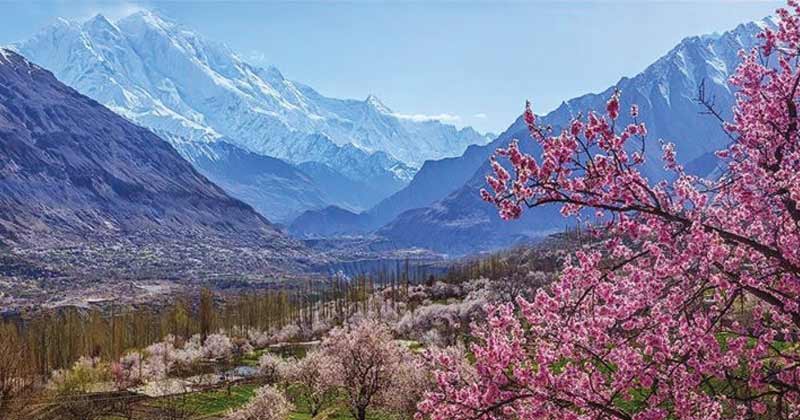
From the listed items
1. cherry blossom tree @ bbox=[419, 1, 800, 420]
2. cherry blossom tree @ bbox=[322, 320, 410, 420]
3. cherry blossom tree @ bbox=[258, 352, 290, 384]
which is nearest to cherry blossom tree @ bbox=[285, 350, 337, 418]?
cherry blossom tree @ bbox=[258, 352, 290, 384]

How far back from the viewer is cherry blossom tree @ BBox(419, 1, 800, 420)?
8070 mm

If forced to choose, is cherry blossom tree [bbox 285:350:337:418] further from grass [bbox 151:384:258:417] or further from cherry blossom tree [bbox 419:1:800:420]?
cherry blossom tree [bbox 419:1:800:420]

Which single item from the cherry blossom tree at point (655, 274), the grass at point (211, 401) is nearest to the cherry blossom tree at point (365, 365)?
the grass at point (211, 401)

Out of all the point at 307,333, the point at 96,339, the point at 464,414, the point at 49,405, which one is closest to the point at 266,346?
the point at 307,333

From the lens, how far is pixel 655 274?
886cm

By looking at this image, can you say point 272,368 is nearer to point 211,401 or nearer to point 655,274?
point 211,401

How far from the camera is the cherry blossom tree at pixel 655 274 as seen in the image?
8.07m

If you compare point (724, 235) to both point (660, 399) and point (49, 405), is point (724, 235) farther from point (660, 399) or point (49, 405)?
point (49, 405)

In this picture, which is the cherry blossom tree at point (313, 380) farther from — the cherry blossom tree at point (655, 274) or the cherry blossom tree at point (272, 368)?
the cherry blossom tree at point (655, 274)

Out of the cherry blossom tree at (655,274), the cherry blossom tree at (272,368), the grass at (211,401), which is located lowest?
the grass at (211,401)

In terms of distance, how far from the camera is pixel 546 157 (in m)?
8.27

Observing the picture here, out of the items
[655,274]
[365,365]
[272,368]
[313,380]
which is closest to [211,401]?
[272,368]

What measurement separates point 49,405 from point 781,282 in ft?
199

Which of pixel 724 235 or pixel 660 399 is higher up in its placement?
pixel 724 235
